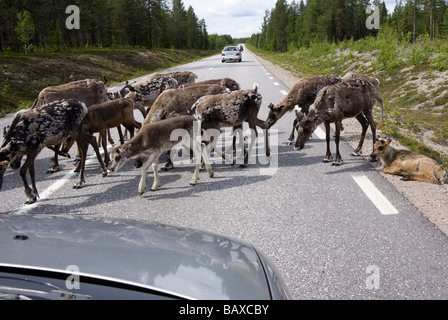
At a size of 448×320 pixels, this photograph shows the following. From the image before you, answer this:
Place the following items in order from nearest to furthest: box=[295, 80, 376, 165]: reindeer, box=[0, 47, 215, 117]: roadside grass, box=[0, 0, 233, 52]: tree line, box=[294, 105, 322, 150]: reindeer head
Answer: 1. box=[295, 80, 376, 165]: reindeer
2. box=[294, 105, 322, 150]: reindeer head
3. box=[0, 47, 215, 117]: roadside grass
4. box=[0, 0, 233, 52]: tree line

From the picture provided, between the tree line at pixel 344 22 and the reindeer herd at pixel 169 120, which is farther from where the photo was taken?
the tree line at pixel 344 22

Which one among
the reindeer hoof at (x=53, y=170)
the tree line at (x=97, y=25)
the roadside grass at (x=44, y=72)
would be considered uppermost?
the tree line at (x=97, y=25)

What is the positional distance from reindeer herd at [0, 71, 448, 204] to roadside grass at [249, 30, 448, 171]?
1.38 meters

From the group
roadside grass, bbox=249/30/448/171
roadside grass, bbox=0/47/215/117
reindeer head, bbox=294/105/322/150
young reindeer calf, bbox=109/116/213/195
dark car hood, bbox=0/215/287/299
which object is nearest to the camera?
dark car hood, bbox=0/215/287/299

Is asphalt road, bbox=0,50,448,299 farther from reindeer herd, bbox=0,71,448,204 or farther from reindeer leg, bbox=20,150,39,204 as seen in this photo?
reindeer herd, bbox=0,71,448,204

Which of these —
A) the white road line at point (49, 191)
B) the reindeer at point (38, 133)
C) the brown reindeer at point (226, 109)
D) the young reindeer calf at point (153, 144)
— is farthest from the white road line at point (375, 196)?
the white road line at point (49, 191)

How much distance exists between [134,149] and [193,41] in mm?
125126

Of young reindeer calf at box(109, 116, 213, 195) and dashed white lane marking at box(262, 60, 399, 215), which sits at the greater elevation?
young reindeer calf at box(109, 116, 213, 195)

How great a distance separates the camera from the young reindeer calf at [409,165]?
6184 millimetres

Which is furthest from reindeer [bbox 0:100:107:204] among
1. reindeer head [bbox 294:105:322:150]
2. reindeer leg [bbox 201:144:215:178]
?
reindeer head [bbox 294:105:322:150]

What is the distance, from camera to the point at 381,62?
20.9 metres

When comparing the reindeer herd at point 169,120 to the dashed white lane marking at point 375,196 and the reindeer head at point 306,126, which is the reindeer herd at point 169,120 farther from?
the dashed white lane marking at point 375,196

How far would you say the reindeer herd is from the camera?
6426 millimetres

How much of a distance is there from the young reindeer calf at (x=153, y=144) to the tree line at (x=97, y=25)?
2913 cm
